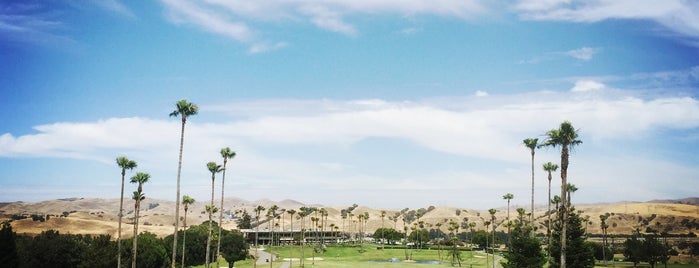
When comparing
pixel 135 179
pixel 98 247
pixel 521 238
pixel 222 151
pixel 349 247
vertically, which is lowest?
pixel 349 247

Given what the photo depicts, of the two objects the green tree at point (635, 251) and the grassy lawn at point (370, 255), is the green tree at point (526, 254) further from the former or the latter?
the grassy lawn at point (370, 255)

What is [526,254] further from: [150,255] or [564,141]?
[150,255]

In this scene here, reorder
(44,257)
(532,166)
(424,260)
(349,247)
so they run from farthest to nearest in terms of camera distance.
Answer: (349,247), (424,260), (532,166), (44,257)

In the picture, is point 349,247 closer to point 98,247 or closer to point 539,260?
point 98,247

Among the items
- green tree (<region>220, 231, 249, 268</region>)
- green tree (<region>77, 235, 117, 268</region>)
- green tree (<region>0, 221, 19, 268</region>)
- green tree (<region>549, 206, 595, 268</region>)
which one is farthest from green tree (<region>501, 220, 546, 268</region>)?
green tree (<region>220, 231, 249, 268</region>)

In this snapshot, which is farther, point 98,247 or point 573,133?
point 98,247

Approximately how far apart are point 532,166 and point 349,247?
118655 mm

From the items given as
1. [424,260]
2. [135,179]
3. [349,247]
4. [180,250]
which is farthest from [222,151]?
[349,247]

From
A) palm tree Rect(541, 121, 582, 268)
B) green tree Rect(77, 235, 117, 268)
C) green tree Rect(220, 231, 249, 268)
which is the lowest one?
green tree Rect(220, 231, 249, 268)

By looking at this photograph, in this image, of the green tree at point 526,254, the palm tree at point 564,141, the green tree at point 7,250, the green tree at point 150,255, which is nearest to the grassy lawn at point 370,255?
the green tree at point 150,255

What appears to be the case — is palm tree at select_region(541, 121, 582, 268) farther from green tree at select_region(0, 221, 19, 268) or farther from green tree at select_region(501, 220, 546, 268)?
green tree at select_region(0, 221, 19, 268)

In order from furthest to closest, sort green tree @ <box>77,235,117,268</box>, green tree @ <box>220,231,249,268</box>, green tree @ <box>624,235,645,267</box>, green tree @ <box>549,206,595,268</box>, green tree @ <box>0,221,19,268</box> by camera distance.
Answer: green tree @ <box>624,235,645,267</box>
green tree @ <box>220,231,249,268</box>
green tree @ <box>77,235,117,268</box>
green tree @ <box>549,206,595,268</box>
green tree @ <box>0,221,19,268</box>

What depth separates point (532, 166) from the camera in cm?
8831

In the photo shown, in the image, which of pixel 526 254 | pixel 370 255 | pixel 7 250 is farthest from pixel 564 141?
pixel 370 255
